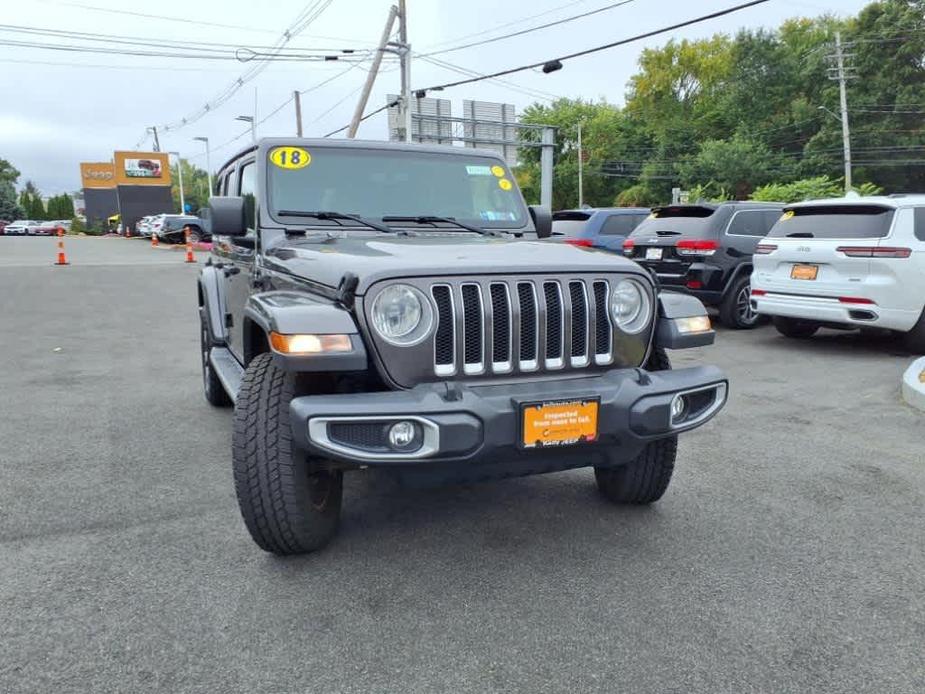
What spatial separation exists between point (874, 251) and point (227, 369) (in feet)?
20.5

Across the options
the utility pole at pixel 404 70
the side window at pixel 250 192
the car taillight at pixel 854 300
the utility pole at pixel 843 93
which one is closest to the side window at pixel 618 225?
the car taillight at pixel 854 300

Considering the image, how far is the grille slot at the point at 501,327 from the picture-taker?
2.81 m

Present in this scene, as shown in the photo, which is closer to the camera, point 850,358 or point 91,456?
point 91,456

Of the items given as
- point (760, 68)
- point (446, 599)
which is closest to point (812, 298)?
point (446, 599)

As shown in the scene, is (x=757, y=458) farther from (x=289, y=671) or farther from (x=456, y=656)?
(x=289, y=671)

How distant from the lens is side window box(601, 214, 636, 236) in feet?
39.4

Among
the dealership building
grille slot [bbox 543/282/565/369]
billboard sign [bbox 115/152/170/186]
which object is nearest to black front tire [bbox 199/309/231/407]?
grille slot [bbox 543/282/565/369]

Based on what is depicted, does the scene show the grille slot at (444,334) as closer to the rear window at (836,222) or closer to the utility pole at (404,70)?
the rear window at (836,222)

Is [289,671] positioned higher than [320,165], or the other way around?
[320,165]

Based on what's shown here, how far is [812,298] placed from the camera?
25.3 feet

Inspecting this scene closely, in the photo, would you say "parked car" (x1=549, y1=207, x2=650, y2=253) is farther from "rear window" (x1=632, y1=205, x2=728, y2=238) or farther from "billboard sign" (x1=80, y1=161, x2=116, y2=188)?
"billboard sign" (x1=80, y1=161, x2=116, y2=188)

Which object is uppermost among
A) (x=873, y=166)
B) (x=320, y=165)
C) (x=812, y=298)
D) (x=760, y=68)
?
(x=760, y=68)

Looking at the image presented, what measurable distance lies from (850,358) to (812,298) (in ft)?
2.44

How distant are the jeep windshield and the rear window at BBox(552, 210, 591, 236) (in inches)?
304
